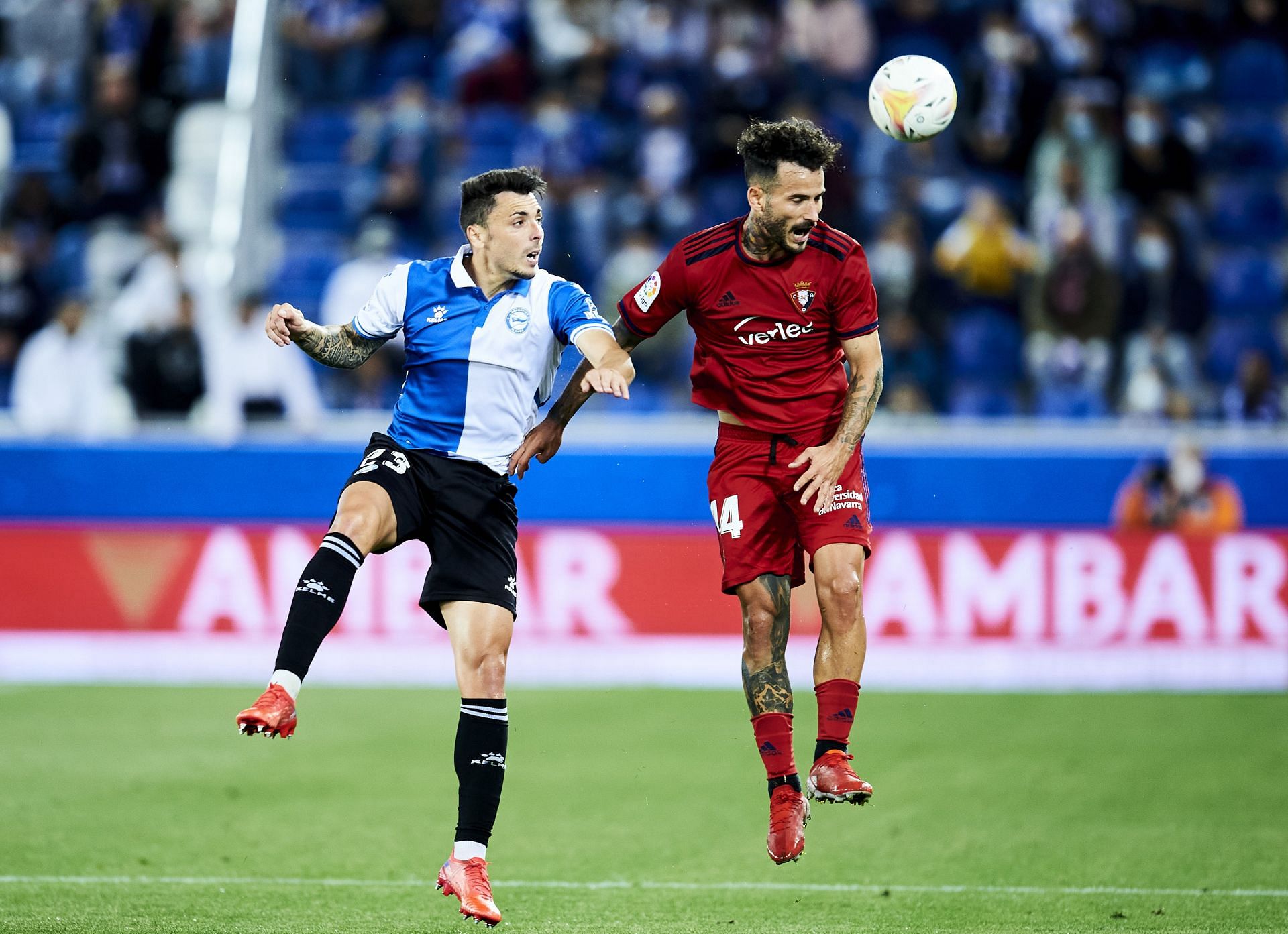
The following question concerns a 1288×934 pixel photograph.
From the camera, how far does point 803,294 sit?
704 cm

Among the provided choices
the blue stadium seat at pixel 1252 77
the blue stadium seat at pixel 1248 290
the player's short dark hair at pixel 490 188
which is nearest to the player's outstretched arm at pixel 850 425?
the player's short dark hair at pixel 490 188

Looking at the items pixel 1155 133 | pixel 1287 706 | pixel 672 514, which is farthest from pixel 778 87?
pixel 1287 706

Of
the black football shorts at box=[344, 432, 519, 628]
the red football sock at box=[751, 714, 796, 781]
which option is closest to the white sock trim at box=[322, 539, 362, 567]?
the black football shorts at box=[344, 432, 519, 628]

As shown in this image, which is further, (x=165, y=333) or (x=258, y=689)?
(x=165, y=333)

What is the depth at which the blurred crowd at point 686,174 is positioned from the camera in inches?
579

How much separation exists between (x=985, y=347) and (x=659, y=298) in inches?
328

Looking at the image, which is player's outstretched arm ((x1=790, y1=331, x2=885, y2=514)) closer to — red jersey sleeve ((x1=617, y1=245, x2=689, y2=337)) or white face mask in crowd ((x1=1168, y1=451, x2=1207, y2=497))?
red jersey sleeve ((x1=617, y1=245, x2=689, y2=337))

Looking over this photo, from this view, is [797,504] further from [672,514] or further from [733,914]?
[672,514]

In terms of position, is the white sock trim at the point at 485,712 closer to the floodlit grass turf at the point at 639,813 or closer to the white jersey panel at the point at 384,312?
the floodlit grass turf at the point at 639,813

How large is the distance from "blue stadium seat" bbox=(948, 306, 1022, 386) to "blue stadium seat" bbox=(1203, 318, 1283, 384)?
1692 mm

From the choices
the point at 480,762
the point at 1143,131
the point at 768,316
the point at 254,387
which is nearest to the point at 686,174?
the point at 1143,131

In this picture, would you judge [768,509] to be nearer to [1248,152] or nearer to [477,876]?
[477,876]

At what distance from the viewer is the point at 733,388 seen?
7.27 m

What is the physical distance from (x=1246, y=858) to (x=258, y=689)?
24.8ft
